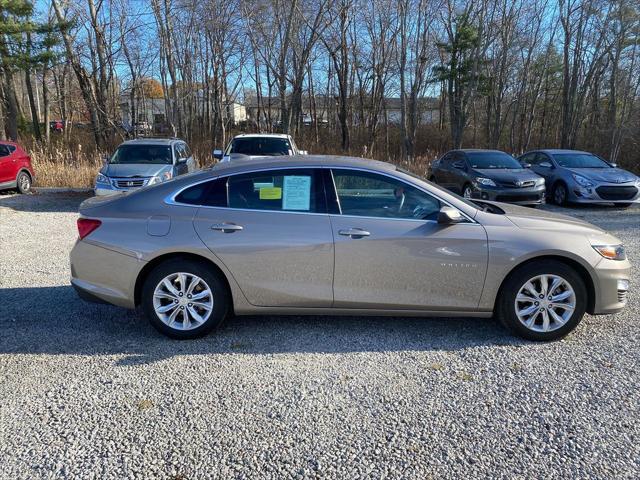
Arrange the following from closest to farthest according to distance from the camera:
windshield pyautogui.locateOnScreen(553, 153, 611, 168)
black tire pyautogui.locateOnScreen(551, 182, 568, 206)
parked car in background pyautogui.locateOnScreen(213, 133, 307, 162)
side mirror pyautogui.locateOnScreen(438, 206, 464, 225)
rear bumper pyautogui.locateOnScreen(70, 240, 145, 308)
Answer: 1. side mirror pyautogui.locateOnScreen(438, 206, 464, 225)
2. rear bumper pyautogui.locateOnScreen(70, 240, 145, 308)
3. parked car in background pyautogui.locateOnScreen(213, 133, 307, 162)
4. black tire pyautogui.locateOnScreen(551, 182, 568, 206)
5. windshield pyautogui.locateOnScreen(553, 153, 611, 168)

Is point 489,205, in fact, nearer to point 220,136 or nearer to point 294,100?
point 294,100

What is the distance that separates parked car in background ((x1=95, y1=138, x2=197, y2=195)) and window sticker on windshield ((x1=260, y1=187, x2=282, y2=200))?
6.95m

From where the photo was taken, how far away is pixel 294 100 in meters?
23.8

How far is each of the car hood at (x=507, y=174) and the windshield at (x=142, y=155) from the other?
8.01 metres

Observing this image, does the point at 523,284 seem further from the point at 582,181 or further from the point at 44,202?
the point at 44,202

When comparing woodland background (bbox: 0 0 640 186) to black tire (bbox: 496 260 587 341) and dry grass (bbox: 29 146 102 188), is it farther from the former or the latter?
black tire (bbox: 496 260 587 341)

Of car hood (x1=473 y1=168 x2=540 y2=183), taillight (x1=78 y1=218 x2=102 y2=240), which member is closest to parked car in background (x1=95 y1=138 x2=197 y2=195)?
taillight (x1=78 y1=218 x2=102 y2=240)

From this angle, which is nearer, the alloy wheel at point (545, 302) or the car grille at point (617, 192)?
the alloy wheel at point (545, 302)

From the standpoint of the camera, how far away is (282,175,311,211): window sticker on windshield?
4.01 metres

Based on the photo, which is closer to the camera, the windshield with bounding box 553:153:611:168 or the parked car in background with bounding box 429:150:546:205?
the parked car in background with bounding box 429:150:546:205

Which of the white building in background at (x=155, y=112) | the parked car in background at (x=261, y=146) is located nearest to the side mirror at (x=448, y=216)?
the parked car in background at (x=261, y=146)

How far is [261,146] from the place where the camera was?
12.2 metres

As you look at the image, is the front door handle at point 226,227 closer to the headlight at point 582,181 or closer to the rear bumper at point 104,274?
the rear bumper at point 104,274

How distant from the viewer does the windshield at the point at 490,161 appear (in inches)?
493
